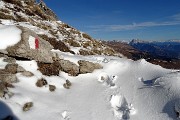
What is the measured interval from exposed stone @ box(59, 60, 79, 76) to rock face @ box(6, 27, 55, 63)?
1.12 meters

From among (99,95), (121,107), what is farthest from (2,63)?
(121,107)

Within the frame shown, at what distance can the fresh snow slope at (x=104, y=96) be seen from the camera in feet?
46.5

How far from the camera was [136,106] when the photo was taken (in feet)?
49.9

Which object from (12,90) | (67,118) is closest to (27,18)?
(12,90)

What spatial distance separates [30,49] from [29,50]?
0.11 m

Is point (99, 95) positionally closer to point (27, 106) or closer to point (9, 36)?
point (27, 106)

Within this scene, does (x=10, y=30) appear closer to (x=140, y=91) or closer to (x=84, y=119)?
(x=84, y=119)

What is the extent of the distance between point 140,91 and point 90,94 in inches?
136

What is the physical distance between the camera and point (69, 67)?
2062 cm

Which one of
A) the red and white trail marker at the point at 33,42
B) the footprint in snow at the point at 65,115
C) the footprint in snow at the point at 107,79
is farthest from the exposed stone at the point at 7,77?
the footprint in snow at the point at 107,79

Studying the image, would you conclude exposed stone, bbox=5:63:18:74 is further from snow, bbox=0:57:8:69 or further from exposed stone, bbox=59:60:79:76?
exposed stone, bbox=59:60:79:76

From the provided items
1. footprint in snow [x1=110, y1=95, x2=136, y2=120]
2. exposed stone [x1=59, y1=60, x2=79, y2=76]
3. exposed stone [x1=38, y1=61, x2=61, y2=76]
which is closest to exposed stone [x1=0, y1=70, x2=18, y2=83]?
exposed stone [x1=38, y1=61, x2=61, y2=76]

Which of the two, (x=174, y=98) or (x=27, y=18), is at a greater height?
(x=27, y=18)

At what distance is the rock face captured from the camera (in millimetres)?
18078
